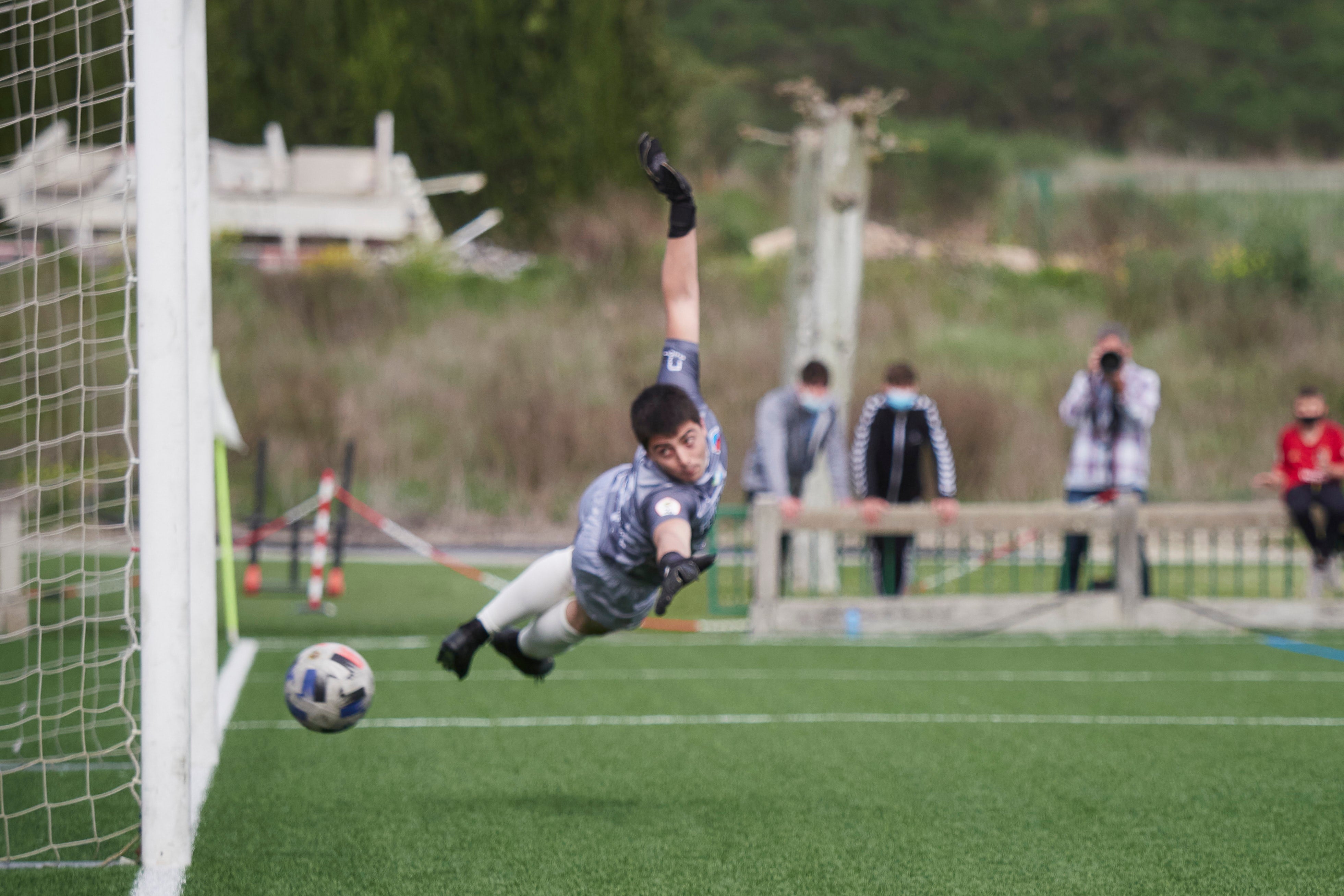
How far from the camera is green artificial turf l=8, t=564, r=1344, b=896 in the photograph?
4883 millimetres

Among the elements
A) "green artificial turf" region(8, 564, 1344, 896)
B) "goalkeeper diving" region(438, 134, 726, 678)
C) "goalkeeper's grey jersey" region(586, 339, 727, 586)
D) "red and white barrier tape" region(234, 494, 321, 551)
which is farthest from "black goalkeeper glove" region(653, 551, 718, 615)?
"red and white barrier tape" region(234, 494, 321, 551)

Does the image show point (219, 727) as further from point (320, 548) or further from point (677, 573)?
point (320, 548)

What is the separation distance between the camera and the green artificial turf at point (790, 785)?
A: 4.88 meters

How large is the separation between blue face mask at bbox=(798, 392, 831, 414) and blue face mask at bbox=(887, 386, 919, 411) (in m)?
0.45

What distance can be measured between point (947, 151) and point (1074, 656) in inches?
1052

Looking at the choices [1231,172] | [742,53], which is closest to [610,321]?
[1231,172]

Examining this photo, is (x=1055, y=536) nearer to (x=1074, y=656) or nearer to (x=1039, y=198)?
(x=1074, y=656)

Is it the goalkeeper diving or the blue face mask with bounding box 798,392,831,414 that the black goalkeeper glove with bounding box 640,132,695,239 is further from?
the blue face mask with bounding box 798,392,831,414

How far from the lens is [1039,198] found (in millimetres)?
32281

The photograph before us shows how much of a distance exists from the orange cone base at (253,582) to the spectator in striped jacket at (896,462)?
206 inches

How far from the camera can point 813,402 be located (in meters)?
10.6

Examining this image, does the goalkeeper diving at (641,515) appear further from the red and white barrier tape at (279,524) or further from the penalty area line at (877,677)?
the red and white barrier tape at (279,524)

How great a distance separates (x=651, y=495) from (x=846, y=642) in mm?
5840

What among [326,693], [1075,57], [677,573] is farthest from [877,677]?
[1075,57]
